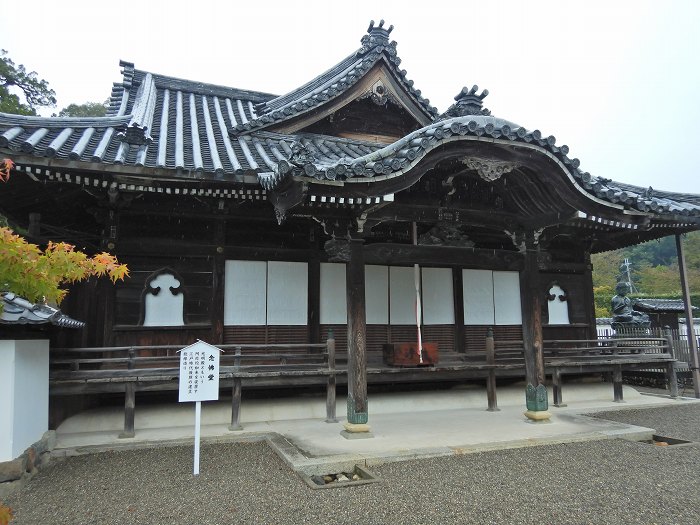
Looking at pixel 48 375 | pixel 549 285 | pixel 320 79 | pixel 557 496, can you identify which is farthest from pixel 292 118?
pixel 557 496

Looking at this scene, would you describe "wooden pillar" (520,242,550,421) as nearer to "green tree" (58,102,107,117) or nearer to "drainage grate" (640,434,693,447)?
"drainage grate" (640,434,693,447)

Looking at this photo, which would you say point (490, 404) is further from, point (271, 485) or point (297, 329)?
point (271, 485)

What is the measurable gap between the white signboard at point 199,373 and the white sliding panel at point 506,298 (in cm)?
768

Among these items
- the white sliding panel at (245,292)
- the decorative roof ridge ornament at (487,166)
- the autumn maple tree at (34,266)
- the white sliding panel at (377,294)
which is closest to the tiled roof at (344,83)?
the white sliding panel at (245,292)

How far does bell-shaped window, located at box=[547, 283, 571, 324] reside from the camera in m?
12.5

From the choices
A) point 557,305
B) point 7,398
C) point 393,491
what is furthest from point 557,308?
point 7,398

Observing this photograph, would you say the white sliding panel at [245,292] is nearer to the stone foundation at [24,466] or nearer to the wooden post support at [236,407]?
the wooden post support at [236,407]

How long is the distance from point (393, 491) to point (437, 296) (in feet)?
20.8

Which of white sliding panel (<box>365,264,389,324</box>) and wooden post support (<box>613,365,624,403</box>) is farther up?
white sliding panel (<box>365,264,389,324</box>)

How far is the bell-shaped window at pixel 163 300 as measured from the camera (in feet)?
30.0

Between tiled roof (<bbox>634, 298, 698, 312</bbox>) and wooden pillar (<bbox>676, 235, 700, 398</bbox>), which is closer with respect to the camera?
wooden pillar (<bbox>676, 235, 700, 398</bbox>)

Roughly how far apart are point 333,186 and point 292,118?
473 centimetres

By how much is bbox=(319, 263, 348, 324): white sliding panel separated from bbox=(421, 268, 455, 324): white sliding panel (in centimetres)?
202

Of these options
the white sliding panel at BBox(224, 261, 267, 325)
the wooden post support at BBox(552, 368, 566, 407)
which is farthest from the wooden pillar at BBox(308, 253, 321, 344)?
the wooden post support at BBox(552, 368, 566, 407)
